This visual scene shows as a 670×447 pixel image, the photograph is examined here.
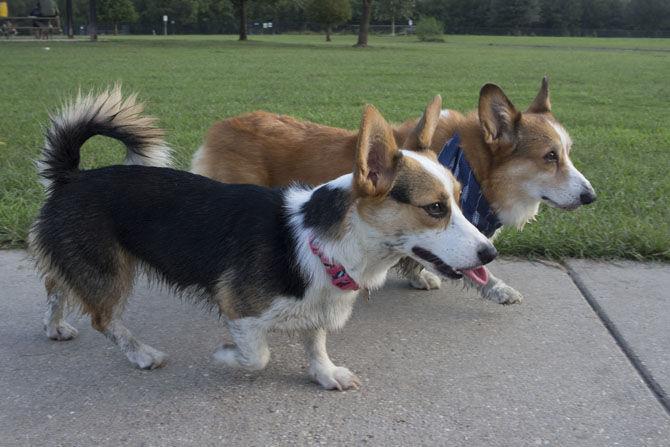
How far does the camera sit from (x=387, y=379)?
349cm

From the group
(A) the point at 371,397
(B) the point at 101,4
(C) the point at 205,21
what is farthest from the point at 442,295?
(C) the point at 205,21

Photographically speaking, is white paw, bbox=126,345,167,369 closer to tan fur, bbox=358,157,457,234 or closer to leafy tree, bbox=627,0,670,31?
tan fur, bbox=358,157,457,234

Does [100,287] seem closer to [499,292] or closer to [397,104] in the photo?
[499,292]

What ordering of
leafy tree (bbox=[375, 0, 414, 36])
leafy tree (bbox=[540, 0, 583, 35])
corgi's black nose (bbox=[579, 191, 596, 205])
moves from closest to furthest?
1. corgi's black nose (bbox=[579, 191, 596, 205])
2. leafy tree (bbox=[375, 0, 414, 36])
3. leafy tree (bbox=[540, 0, 583, 35])

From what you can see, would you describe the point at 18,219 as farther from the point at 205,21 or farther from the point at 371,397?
the point at 205,21

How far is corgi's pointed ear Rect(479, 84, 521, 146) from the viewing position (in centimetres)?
437

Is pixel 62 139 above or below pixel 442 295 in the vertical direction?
above

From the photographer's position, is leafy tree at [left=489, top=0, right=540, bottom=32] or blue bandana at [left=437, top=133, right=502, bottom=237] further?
leafy tree at [left=489, top=0, right=540, bottom=32]

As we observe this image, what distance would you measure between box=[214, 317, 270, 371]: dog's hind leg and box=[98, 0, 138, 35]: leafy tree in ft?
262

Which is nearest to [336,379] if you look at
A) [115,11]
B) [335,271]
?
[335,271]

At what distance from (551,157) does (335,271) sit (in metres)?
1.97

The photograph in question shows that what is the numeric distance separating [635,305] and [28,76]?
A: 1807 centimetres

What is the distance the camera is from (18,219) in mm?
5512

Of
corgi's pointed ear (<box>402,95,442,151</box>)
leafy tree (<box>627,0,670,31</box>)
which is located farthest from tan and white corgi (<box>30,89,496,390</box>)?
leafy tree (<box>627,0,670,31</box>)
